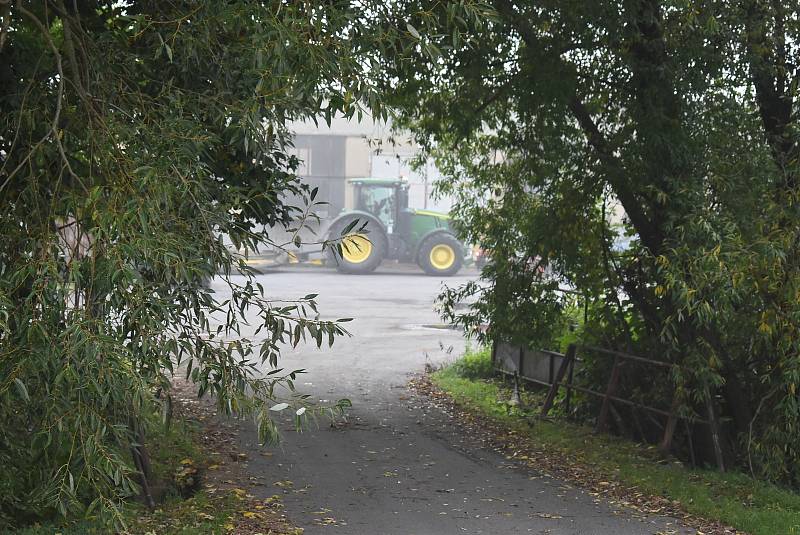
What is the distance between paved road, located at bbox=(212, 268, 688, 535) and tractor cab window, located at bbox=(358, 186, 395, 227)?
50.8ft

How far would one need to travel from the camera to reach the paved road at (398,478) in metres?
7.38

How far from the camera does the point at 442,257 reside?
3066 centimetres

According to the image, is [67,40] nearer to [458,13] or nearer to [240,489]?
[458,13]

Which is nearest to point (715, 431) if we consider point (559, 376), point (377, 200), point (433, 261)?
point (559, 376)

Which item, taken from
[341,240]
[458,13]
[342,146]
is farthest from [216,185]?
[342,146]

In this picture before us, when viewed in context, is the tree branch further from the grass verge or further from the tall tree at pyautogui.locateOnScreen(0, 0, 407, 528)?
the grass verge

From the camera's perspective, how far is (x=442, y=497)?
8.16 meters

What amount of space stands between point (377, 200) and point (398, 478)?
73.9 feet

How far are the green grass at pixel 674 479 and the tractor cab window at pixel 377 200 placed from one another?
18.7m

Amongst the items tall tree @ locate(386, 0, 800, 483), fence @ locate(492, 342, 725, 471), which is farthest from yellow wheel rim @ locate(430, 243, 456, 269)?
tall tree @ locate(386, 0, 800, 483)

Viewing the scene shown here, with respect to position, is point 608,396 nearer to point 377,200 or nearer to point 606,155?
point 606,155

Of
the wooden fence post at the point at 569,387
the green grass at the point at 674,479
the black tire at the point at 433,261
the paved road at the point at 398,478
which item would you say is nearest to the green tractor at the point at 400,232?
the black tire at the point at 433,261

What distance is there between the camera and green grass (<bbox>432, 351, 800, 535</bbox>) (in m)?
7.71

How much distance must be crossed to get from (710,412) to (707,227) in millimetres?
2291
